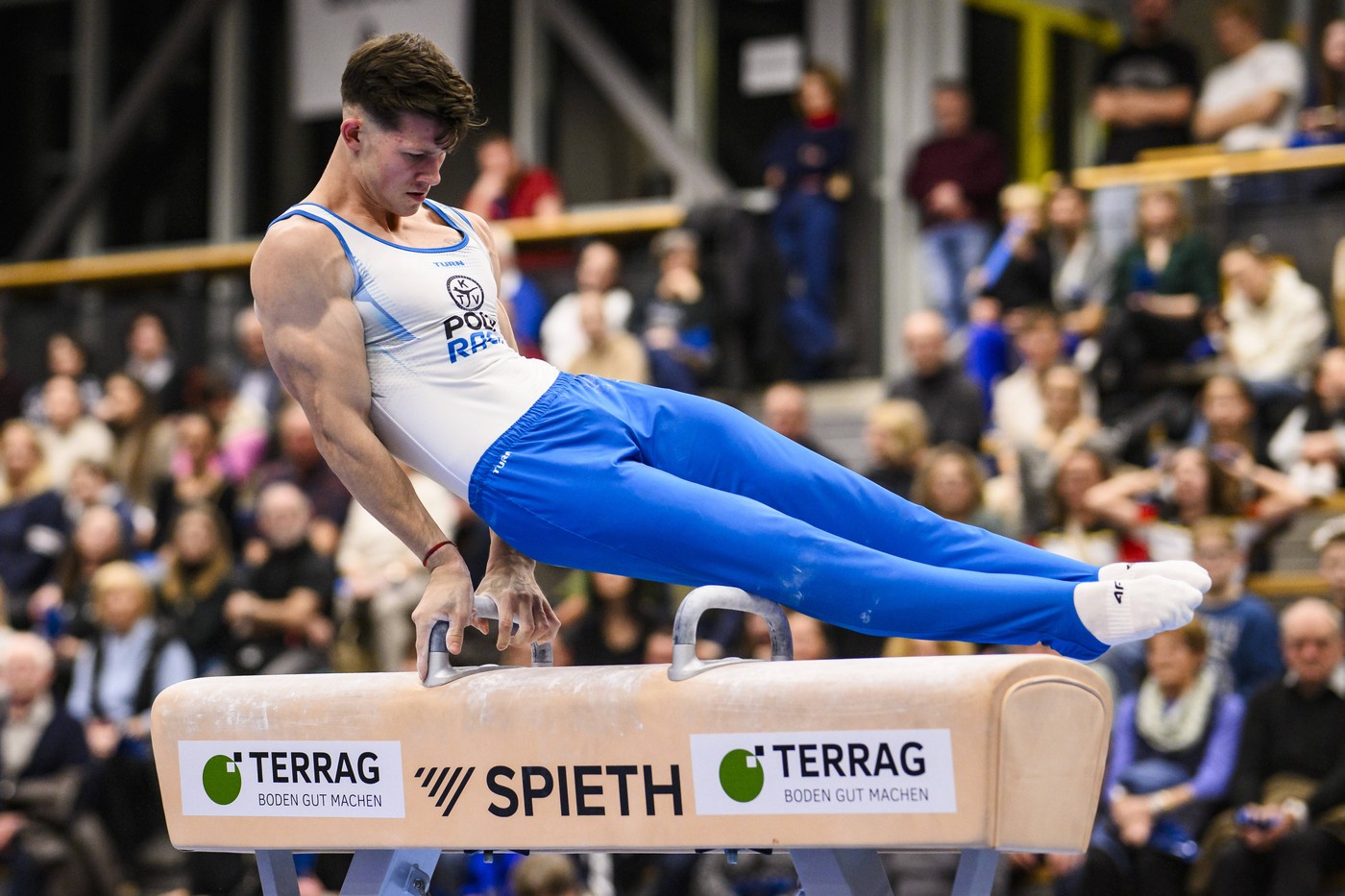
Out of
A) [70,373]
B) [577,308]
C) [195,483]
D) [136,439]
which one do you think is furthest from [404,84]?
[70,373]

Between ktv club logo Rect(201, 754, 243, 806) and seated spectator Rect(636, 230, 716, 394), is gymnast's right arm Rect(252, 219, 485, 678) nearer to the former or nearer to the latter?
ktv club logo Rect(201, 754, 243, 806)

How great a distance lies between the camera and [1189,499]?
649 cm

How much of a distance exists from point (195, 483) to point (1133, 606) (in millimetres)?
7057

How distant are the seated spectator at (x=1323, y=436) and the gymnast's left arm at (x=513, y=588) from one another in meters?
4.22

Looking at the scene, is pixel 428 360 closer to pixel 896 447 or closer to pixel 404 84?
pixel 404 84

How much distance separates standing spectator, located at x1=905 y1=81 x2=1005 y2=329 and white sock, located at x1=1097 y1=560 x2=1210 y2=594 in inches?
227

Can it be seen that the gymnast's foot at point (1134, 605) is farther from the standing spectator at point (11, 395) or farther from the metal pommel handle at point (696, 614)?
the standing spectator at point (11, 395)

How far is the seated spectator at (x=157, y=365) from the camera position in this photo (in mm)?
10055

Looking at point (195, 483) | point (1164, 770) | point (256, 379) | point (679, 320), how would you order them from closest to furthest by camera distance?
point (1164, 770) < point (679, 320) < point (195, 483) < point (256, 379)

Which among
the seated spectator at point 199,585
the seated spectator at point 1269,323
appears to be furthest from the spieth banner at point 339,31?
the seated spectator at point 1269,323

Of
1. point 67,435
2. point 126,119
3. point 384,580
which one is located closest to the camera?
point 384,580

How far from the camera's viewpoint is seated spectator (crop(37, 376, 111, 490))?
9.76 m

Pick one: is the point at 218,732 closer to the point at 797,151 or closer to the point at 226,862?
the point at 226,862

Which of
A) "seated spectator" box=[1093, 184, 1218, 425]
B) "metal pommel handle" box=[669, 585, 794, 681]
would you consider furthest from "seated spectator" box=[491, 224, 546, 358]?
"metal pommel handle" box=[669, 585, 794, 681]
